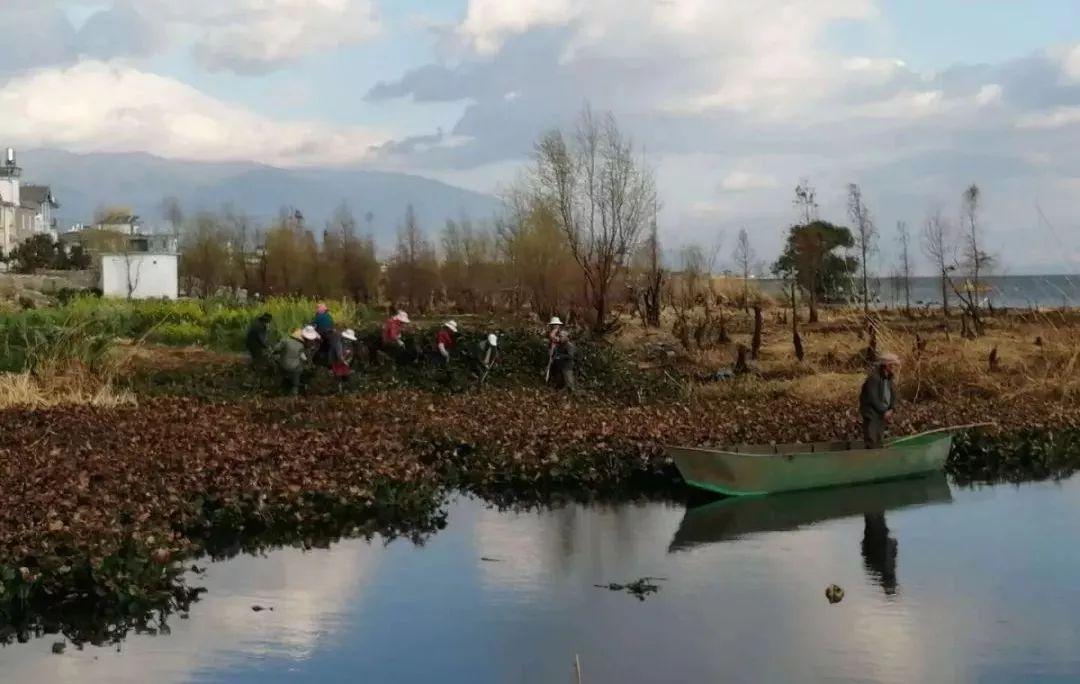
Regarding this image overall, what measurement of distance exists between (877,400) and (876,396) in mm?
61

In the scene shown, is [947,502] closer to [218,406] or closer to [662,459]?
[662,459]

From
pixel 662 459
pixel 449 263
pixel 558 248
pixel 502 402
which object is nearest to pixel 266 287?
pixel 449 263

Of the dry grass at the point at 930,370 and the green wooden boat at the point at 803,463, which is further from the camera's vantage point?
the dry grass at the point at 930,370

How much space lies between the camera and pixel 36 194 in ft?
311

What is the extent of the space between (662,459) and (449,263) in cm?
3552

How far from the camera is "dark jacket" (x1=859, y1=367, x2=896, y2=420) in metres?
17.6

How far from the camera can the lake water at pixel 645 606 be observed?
1051cm

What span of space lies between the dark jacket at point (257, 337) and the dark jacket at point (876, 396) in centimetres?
1296

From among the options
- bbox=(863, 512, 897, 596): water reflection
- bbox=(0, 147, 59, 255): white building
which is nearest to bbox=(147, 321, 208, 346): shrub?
bbox=(863, 512, 897, 596): water reflection

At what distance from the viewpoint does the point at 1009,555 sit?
48.3 feet

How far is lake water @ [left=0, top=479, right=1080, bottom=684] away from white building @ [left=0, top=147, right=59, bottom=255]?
6281cm

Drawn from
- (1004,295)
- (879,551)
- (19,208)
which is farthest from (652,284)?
(19,208)

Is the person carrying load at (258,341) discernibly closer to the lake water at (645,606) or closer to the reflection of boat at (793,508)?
the lake water at (645,606)

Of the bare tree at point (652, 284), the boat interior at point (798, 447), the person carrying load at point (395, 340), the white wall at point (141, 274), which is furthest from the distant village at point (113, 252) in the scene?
the boat interior at point (798, 447)
